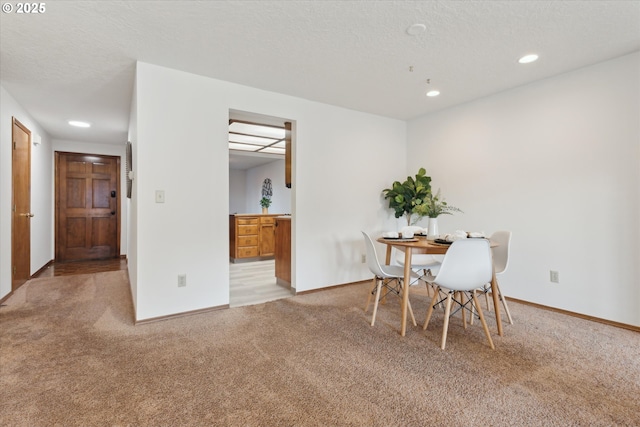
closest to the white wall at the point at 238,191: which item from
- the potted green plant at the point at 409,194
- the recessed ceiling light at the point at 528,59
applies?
the potted green plant at the point at 409,194

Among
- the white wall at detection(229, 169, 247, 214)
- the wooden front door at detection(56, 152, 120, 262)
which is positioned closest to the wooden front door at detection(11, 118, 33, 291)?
the wooden front door at detection(56, 152, 120, 262)

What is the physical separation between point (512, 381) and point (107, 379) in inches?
93.5

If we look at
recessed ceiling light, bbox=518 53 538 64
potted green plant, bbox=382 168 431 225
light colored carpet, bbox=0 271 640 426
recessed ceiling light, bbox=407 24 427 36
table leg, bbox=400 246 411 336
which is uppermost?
recessed ceiling light, bbox=518 53 538 64

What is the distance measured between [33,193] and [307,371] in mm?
4969

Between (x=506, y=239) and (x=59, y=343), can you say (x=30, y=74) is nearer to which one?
(x=59, y=343)

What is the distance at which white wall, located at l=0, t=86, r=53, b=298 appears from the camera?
3270 millimetres

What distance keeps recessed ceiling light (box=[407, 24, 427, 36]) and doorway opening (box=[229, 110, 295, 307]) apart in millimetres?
1734

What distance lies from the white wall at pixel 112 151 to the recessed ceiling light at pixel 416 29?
5.69 meters

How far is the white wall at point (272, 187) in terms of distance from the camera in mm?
7328

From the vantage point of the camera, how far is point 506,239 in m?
2.89

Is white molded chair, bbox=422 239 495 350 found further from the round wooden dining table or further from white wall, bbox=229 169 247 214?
white wall, bbox=229 169 247 214

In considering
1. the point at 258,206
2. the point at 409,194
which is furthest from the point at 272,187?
the point at 409,194

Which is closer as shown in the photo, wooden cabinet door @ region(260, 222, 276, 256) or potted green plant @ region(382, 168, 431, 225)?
potted green plant @ region(382, 168, 431, 225)

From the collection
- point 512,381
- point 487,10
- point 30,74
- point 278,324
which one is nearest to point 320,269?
point 278,324
